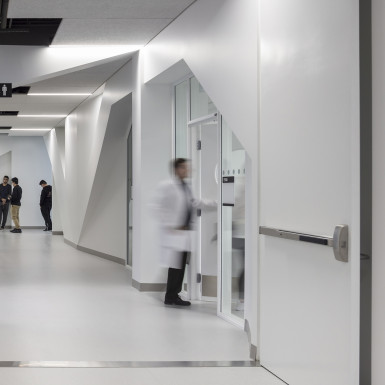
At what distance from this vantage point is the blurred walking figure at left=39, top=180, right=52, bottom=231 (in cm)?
2455

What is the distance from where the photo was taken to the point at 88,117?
15.7 metres

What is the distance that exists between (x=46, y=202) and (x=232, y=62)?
19.1 m

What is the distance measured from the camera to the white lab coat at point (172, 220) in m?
8.24

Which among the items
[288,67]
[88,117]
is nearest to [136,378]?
[288,67]

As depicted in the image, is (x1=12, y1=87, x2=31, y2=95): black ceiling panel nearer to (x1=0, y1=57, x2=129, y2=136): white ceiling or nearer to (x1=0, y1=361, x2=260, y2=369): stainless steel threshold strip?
(x1=0, y1=57, x2=129, y2=136): white ceiling

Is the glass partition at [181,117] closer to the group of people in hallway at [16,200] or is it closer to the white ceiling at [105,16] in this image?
the white ceiling at [105,16]

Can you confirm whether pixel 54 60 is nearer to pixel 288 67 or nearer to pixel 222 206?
pixel 222 206

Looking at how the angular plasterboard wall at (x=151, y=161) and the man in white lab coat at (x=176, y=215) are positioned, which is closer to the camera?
the man in white lab coat at (x=176, y=215)

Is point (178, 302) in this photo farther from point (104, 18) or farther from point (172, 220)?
point (104, 18)

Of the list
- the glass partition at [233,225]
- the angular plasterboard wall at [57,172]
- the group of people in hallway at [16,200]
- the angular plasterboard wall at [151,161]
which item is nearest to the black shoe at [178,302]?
the glass partition at [233,225]

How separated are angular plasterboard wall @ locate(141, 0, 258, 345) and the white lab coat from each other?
137 cm

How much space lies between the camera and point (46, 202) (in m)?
24.8

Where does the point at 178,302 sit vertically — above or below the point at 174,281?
below

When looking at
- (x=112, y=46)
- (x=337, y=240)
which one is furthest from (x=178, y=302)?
(x=337, y=240)
